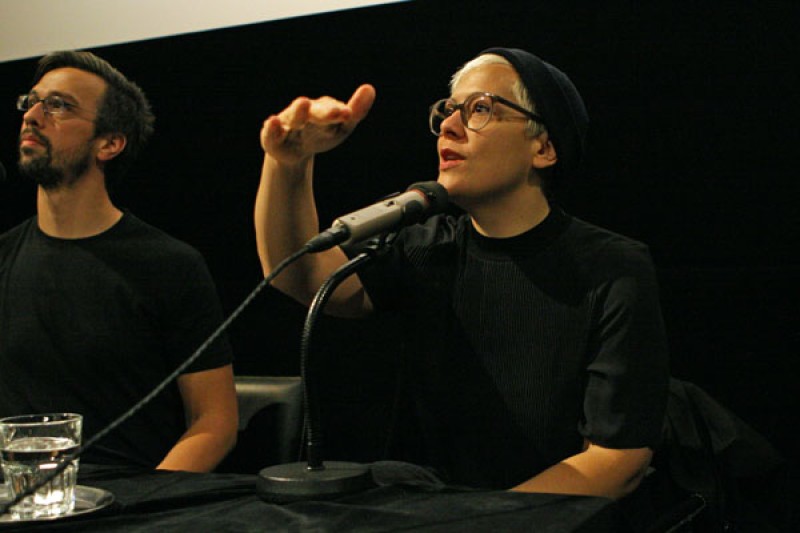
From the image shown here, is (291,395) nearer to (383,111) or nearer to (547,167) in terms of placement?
(547,167)

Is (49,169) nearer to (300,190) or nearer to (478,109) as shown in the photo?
(300,190)

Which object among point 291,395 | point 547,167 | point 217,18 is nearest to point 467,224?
point 547,167

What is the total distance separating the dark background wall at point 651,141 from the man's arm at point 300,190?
700 mm

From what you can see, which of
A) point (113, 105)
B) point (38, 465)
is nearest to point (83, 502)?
point (38, 465)

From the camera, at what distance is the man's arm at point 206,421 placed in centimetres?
175

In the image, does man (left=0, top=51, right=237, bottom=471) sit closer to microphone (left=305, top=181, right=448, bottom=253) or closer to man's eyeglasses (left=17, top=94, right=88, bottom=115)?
man's eyeglasses (left=17, top=94, right=88, bottom=115)

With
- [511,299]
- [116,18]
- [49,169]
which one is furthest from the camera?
[116,18]

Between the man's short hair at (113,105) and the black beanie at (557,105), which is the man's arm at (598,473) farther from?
the man's short hair at (113,105)

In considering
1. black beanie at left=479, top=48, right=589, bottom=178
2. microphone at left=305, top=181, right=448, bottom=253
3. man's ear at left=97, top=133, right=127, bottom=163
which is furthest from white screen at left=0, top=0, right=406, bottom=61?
Answer: microphone at left=305, top=181, right=448, bottom=253

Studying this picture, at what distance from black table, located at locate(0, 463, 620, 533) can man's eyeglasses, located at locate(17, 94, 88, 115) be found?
1.29m

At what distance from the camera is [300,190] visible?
1.40 meters

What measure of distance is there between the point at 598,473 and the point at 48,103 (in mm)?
1467

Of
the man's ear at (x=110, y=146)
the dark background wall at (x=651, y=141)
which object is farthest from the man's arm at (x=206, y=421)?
the man's ear at (x=110, y=146)

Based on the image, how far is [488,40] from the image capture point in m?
2.11
